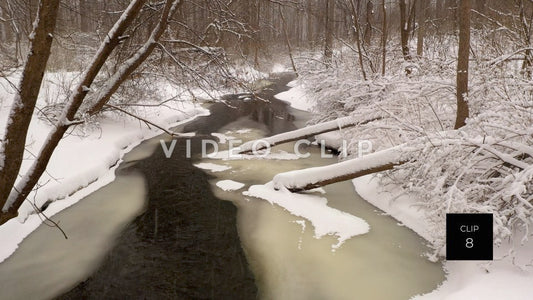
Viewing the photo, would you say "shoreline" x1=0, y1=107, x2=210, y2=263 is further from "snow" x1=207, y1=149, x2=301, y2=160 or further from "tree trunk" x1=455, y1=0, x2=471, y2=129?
"tree trunk" x1=455, y1=0, x2=471, y2=129

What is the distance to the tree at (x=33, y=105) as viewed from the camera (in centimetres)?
241

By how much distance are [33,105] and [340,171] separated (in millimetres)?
5889

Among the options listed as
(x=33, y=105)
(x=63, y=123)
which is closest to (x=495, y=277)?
(x=63, y=123)

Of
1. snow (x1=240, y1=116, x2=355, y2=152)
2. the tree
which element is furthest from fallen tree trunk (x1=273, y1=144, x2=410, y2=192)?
the tree

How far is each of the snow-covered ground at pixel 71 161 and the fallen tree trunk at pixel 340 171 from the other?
2.98m

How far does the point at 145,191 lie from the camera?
8.52 metres

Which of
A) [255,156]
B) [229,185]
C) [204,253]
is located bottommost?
[204,253]

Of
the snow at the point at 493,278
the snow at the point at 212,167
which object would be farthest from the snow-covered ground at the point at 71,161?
the snow at the point at 493,278

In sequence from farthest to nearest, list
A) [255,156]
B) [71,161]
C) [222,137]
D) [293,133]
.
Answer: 1. [222,137]
2. [255,156]
3. [293,133]
4. [71,161]

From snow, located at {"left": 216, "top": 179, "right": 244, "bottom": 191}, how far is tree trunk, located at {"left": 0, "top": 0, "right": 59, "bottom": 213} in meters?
6.26

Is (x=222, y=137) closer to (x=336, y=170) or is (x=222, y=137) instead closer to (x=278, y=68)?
(x=336, y=170)

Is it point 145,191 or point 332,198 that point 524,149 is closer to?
point 332,198

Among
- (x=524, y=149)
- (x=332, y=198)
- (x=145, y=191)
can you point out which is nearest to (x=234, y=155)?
(x=145, y=191)

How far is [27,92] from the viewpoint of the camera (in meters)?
2.41
